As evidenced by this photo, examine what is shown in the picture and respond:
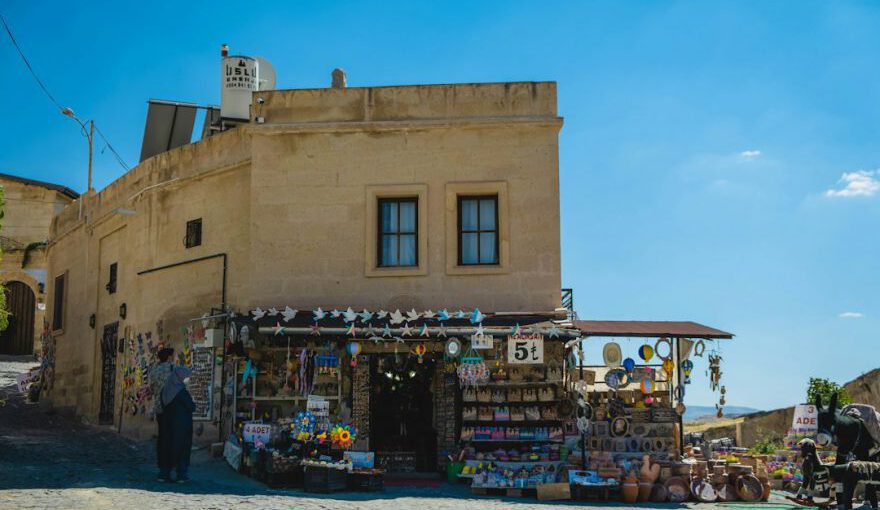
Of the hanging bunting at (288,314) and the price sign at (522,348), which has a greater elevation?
the hanging bunting at (288,314)

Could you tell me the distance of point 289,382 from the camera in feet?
53.3

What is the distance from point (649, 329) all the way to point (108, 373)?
507 inches

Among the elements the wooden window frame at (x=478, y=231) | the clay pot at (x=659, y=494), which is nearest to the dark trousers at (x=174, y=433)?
the wooden window frame at (x=478, y=231)

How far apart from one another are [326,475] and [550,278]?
5.46m

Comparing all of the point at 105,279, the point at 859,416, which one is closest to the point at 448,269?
the point at 859,416

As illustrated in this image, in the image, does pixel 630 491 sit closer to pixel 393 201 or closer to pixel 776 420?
pixel 393 201

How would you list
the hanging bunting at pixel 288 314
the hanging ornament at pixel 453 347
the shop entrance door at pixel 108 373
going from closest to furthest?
1. the hanging ornament at pixel 453 347
2. the hanging bunting at pixel 288 314
3. the shop entrance door at pixel 108 373

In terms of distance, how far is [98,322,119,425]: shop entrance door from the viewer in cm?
2120

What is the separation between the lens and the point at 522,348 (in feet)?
50.3

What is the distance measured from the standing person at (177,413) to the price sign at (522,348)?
Result: 5.29 metres

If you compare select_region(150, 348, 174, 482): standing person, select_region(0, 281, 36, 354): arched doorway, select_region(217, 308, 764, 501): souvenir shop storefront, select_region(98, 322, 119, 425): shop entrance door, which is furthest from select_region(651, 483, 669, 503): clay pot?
select_region(0, 281, 36, 354): arched doorway

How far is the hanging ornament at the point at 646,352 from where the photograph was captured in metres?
15.8

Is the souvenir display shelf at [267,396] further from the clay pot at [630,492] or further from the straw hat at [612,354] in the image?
the clay pot at [630,492]

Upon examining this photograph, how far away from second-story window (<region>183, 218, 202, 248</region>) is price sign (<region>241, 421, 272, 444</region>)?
5245 millimetres
